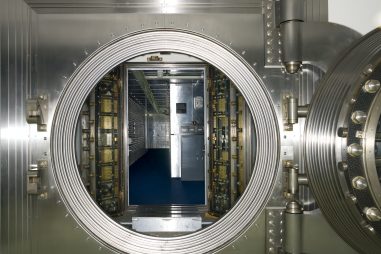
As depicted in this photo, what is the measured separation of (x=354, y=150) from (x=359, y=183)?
84 mm

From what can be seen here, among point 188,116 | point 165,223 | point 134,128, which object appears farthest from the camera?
point 134,128

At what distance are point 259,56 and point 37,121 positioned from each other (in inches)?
36.4

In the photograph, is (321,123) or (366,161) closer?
(366,161)

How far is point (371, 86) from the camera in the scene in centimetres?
70

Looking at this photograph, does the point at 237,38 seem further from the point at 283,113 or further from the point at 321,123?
the point at 321,123

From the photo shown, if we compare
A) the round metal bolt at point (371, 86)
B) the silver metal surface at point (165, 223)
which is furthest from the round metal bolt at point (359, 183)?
the silver metal surface at point (165, 223)

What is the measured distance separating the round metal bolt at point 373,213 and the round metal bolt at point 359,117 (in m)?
0.22

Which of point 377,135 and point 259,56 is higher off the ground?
point 259,56

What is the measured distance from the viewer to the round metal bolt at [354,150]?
70cm

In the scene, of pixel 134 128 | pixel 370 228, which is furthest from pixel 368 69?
pixel 134 128

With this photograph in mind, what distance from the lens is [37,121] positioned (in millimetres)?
1105

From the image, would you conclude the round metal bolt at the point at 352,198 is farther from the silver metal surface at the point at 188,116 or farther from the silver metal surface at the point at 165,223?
the silver metal surface at the point at 188,116

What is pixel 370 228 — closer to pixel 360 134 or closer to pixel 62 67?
pixel 360 134

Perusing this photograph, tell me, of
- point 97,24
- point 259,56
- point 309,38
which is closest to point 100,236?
point 97,24
